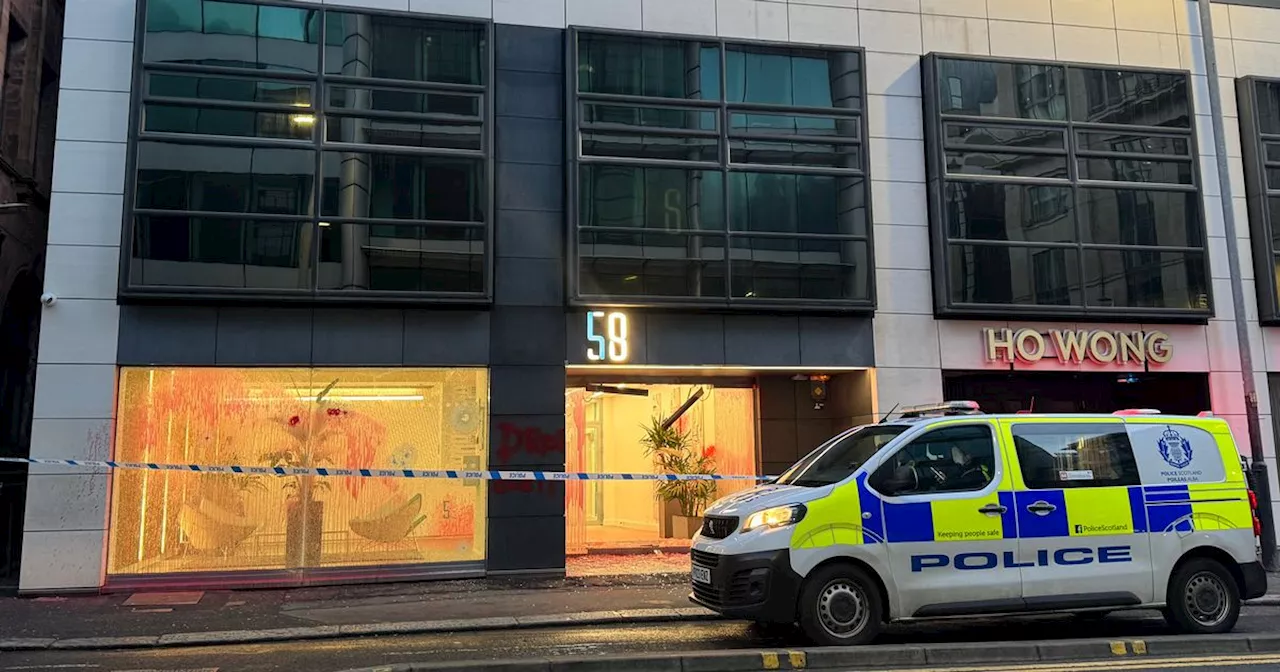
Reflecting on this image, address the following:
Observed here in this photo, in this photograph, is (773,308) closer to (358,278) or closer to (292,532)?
(358,278)

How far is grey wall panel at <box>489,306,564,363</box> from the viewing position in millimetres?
13648

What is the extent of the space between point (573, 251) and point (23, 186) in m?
9.20

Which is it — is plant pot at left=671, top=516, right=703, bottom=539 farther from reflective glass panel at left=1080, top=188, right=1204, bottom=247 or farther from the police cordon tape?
reflective glass panel at left=1080, top=188, right=1204, bottom=247

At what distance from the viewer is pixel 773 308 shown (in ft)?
47.1

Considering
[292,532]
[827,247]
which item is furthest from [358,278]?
[827,247]

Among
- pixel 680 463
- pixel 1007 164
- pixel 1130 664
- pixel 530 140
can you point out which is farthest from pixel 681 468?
pixel 1130 664

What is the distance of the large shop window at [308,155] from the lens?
12.9m

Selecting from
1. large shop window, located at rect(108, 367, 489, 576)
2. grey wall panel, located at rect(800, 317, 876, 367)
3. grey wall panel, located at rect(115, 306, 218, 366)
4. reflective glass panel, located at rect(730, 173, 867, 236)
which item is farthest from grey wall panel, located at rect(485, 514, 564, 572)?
reflective glass panel, located at rect(730, 173, 867, 236)

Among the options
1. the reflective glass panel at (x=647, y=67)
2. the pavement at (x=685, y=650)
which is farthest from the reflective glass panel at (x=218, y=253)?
the pavement at (x=685, y=650)

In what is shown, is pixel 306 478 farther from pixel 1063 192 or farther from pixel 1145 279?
pixel 1145 279

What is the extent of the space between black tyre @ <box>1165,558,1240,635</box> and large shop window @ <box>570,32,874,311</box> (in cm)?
673

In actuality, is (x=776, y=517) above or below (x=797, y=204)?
below

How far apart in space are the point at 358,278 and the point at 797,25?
8.35m

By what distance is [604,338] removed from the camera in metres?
13.9
